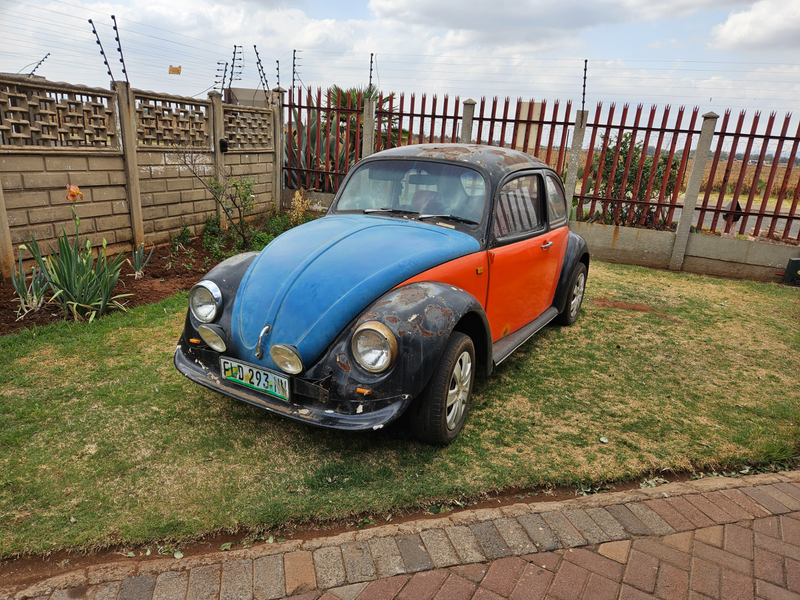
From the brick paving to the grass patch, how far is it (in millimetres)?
209

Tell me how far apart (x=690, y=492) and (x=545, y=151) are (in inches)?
295

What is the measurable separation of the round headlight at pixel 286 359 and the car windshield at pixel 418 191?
1.52m

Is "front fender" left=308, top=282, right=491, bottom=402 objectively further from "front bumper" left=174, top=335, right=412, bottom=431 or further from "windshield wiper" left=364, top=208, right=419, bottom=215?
"windshield wiper" left=364, top=208, right=419, bottom=215

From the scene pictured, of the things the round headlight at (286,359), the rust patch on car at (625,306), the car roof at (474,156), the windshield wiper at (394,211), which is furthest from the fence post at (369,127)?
the round headlight at (286,359)

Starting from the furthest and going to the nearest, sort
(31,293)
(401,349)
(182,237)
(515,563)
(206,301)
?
1. (182,237)
2. (31,293)
3. (206,301)
4. (401,349)
5. (515,563)

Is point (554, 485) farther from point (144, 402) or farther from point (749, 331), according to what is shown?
point (749, 331)

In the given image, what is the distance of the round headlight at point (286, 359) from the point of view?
2.68 metres

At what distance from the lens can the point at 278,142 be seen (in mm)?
9891

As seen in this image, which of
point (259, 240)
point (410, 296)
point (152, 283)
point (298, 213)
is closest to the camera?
point (410, 296)

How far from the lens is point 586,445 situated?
10.7ft

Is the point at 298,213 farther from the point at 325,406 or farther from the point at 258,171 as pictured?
the point at 325,406

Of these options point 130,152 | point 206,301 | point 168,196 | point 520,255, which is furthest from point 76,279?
point 520,255

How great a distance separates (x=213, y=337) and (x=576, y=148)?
756 centimetres

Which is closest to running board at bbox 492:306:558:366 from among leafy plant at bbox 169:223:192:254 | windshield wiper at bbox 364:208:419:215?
windshield wiper at bbox 364:208:419:215
